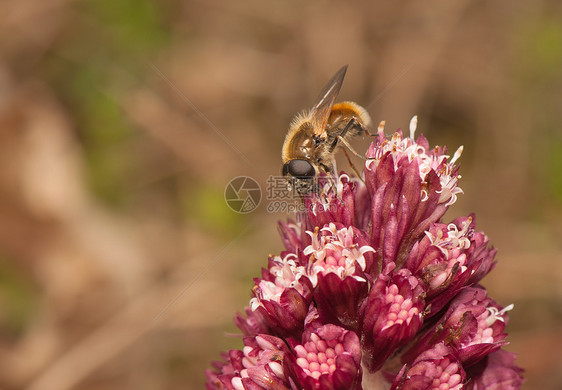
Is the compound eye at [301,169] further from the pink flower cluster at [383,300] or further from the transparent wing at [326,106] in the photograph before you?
the transparent wing at [326,106]

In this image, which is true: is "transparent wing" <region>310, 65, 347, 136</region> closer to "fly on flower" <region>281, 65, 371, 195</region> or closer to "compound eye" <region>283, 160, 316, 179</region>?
"fly on flower" <region>281, 65, 371, 195</region>

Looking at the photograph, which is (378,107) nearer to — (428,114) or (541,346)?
(428,114)

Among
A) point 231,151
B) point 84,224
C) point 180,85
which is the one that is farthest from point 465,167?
point 84,224

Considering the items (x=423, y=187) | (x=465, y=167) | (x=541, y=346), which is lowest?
(x=541, y=346)

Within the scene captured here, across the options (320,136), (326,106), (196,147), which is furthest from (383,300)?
(196,147)

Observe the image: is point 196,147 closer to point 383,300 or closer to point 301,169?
point 301,169

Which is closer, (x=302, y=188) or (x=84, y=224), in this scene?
(x=302, y=188)

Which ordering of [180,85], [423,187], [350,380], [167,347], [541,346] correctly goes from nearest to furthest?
1. [350,380]
2. [423,187]
3. [541,346]
4. [167,347]
5. [180,85]
